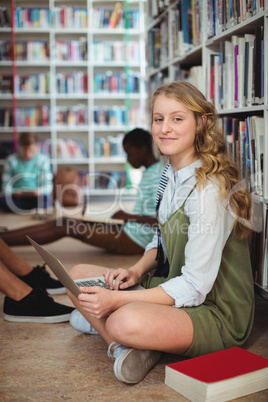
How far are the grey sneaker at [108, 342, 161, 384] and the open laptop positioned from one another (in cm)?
21

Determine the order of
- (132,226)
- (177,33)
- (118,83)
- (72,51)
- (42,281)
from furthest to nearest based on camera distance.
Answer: (118,83), (72,51), (177,33), (132,226), (42,281)

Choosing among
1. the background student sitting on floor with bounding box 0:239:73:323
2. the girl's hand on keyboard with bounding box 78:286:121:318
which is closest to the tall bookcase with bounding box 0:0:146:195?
the background student sitting on floor with bounding box 0:239:73:323

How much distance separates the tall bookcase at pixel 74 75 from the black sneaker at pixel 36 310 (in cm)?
384

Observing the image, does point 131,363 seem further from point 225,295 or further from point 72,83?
point 72,83

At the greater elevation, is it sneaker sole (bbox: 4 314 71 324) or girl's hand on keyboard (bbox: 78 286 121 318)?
girl's hand on keyboard (bbox: 78 286 121 318)

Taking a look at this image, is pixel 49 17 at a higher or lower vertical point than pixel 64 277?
higher

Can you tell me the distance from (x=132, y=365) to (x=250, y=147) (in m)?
0.97

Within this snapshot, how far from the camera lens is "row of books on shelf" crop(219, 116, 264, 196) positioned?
5.77ft

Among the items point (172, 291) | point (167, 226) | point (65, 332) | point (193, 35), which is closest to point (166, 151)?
point (167, 226)

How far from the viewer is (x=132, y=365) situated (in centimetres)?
129

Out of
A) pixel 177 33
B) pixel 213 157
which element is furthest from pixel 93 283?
pixel 177 33

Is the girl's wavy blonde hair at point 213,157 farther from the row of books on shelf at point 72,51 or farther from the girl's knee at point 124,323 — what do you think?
the row of books on shelf at point 72,51

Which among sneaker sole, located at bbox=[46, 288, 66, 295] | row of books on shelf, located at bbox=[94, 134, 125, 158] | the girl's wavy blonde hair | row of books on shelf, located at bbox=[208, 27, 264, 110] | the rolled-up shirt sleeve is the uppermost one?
row of books on shelf, located at bbox=[208, 27, 264, 110]

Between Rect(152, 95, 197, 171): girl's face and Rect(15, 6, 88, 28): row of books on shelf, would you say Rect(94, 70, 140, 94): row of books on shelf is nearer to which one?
Rect(15, 6, 88, 28): row of books on shelf
